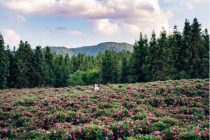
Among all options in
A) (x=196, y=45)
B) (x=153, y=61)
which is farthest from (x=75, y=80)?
(x=196, y=45)

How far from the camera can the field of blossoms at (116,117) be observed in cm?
594

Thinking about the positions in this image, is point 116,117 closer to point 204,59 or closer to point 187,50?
point 204,59

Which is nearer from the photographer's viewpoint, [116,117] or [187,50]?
[116,117]

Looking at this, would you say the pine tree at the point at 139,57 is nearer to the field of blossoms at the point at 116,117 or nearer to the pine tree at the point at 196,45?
the pine tree at the point at 196,45

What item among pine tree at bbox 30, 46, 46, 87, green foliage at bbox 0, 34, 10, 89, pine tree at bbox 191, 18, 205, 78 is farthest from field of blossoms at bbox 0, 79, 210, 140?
pine tree at bbox 30, 46, 46, 87

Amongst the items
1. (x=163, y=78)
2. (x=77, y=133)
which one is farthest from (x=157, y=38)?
(x=77, y=133)

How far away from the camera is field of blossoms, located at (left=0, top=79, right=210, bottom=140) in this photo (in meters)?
5.94

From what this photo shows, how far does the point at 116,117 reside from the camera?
27.2 feet

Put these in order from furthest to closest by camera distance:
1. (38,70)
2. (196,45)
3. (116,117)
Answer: (38,70)
(196,45)
(116,117)

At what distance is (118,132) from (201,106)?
6205 mm

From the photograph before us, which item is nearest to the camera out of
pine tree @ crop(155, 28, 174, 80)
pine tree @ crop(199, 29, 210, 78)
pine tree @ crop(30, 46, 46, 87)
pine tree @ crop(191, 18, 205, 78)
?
pine tree @ crop(199, 29, 210, 78)

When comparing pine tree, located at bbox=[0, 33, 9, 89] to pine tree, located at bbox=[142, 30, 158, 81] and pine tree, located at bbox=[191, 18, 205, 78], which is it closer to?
pine tree, located at bbox=[142, 30, 158, 81]

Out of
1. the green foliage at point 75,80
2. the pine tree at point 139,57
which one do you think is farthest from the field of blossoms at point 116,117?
the green foliage at point 75,80

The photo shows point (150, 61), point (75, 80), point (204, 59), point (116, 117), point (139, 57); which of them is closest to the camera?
point (116, 117)
